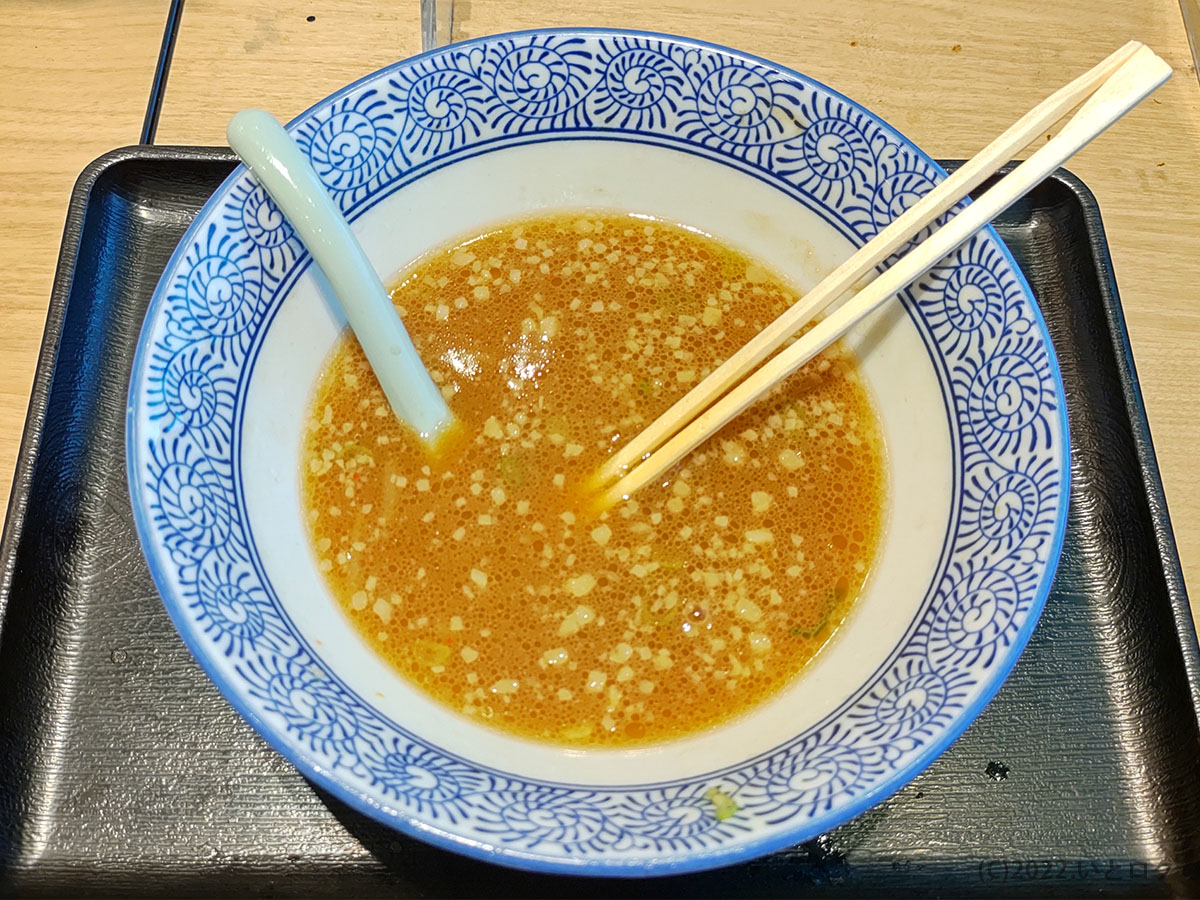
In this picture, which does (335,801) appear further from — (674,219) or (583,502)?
(674,219)

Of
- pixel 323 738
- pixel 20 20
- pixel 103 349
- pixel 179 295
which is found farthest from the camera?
pixel 20 20

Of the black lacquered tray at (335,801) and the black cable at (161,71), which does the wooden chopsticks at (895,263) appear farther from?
the black cable at (161,71)

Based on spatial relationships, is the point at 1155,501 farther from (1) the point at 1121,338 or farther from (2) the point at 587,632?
(2) the point at 587,632

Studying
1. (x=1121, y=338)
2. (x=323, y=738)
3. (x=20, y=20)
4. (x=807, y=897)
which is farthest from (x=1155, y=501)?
(x=20, y=20)

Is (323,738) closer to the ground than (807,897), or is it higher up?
higher up

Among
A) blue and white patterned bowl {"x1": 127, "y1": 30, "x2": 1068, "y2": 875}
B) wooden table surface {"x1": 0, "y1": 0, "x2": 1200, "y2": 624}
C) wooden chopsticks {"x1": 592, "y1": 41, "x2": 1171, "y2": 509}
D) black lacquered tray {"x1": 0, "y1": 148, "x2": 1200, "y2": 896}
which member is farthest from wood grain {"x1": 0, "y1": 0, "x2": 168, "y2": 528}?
wooden chopsticks {"x1": 592, "y1": 41, "x2": 1171, "y2": 509}

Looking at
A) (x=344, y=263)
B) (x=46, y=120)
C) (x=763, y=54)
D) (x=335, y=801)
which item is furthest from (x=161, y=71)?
(x=335, y=801)
